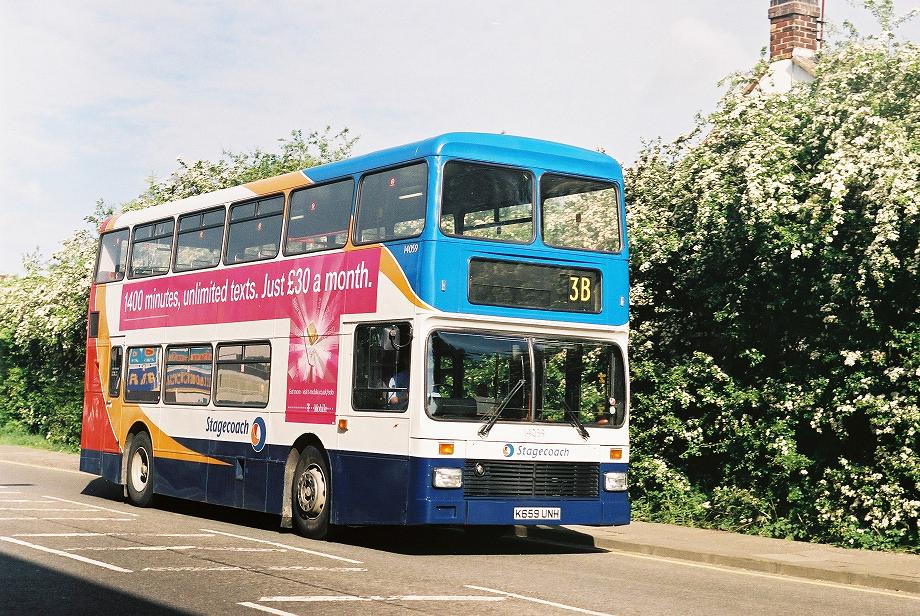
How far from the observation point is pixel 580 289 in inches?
553

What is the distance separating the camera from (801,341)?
53.5 ft

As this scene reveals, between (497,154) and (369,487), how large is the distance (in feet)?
12.9

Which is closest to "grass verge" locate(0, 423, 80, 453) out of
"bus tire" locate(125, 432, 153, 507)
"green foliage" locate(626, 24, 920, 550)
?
"bus tire" locate(125, 432, 153, 507)

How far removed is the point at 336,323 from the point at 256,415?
2310mm

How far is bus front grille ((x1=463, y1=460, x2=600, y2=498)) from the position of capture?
13242 mm

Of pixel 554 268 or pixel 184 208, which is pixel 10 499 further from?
pixel 554 268

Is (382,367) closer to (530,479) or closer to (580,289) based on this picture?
(530,479)

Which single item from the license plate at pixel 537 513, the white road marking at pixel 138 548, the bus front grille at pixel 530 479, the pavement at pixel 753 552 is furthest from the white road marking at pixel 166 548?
the pavement at pixel 753 552

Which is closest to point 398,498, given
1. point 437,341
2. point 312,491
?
point 437,341

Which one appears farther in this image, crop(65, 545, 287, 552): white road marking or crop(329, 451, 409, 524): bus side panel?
crop(329, 451, 409, 524): bus side panel

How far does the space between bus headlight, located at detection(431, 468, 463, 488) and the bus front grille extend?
0.08 meters

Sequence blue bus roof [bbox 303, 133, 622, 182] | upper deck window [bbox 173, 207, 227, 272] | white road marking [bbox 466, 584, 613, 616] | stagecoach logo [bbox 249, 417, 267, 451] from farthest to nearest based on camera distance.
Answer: upper deck window [bbox 173, 207, 227, 272] < stagecoach logo [bbox 249, 417, 267, 451] < blue bus roof [bbox 303, 133, 622, 182] < white road marking [bbox 466, 584, 613, 616]

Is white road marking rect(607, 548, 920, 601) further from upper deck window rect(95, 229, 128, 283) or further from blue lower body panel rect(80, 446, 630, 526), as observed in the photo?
upper deck window rect(95, 229, 128, 283)

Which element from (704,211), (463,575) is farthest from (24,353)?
(463,575)
